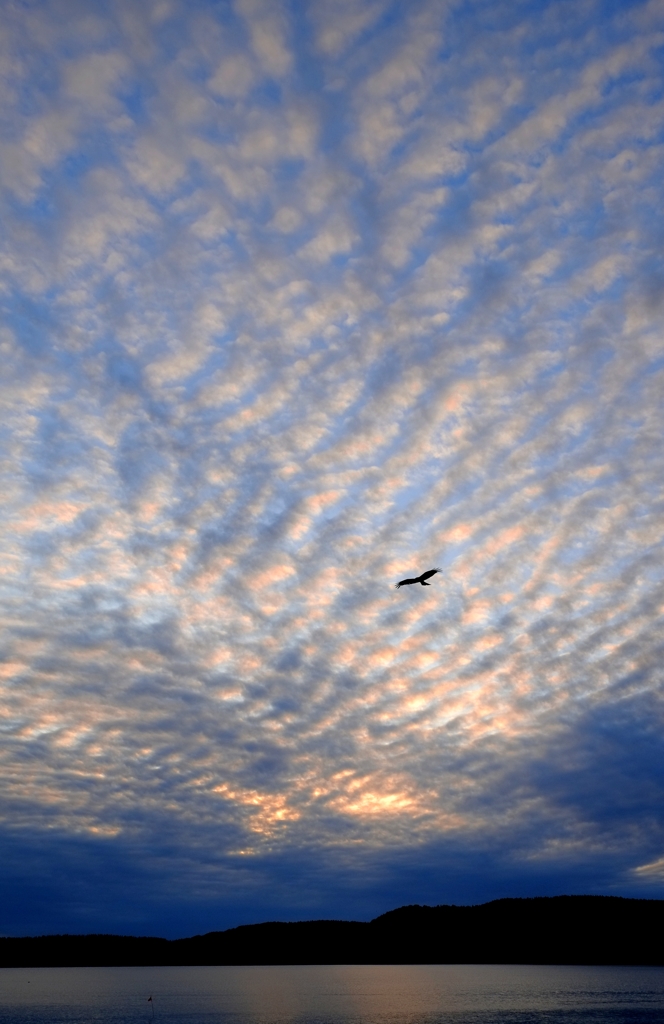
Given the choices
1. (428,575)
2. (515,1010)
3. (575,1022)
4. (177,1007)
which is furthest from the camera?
(177,1007)

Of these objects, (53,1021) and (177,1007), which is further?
(177,1007)

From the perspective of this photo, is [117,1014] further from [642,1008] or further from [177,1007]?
[642,1008]

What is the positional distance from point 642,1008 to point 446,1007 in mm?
36984

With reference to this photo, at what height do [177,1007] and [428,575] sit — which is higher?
[428,575]

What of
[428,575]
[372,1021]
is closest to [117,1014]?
[372,1021]

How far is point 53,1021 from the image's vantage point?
443 feet

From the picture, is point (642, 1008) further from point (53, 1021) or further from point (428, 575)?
point (428, 575)

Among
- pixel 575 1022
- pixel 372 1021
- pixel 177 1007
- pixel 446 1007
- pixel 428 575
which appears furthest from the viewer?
pixel 177 1007

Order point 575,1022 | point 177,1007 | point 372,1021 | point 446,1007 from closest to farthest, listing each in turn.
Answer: point 575,1022
point 372,1021
point 446,1007
point 177,1007

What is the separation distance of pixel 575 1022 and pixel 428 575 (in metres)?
102

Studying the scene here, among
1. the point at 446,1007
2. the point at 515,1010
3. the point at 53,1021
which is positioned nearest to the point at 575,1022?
the point at 515,1010

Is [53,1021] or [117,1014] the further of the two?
[117,1014]

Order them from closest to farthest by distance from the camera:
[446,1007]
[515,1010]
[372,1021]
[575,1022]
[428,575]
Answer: [428,575] → [575,1022] → [372,1021] → [515,1010] → [446,1007]

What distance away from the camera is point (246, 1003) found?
186250mm
